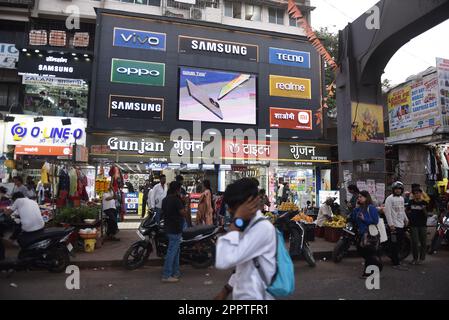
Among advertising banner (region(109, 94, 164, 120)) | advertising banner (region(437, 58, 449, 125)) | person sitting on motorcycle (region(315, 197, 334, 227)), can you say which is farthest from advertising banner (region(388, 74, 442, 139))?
advertising banner (region(109, 94, 164, 120))

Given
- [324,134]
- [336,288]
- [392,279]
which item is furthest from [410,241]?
[324,134]

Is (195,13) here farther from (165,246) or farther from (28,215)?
(28,215)

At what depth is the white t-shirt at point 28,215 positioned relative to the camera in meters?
6.68

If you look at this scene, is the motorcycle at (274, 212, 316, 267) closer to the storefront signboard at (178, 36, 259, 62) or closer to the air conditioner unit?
the storefront signboard at (178, 36, 259, 62)

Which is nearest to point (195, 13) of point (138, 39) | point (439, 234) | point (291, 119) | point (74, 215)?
point (138, 39)

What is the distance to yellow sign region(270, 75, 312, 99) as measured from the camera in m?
19.8

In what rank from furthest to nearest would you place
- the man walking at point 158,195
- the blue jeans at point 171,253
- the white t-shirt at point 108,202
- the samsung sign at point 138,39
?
the samsung sign at point 138,39, the man walking at point 158,195, the white t-shirt at point 108,202, the blue jeans at point 171,253

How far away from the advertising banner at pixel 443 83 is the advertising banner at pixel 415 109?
0.36 feet

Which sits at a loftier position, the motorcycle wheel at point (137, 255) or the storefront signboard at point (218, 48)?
the storefront signboard at point (218, 48)

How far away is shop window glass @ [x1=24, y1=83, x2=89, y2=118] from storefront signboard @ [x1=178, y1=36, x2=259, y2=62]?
5702 mm

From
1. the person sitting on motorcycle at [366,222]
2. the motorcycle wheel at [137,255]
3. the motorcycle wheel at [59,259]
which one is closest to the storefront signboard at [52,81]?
the motorcycle wheel at [59,259]

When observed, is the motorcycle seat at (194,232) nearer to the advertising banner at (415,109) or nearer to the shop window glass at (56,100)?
the advertising banner at (415,109)

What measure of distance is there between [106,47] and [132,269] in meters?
13.7
